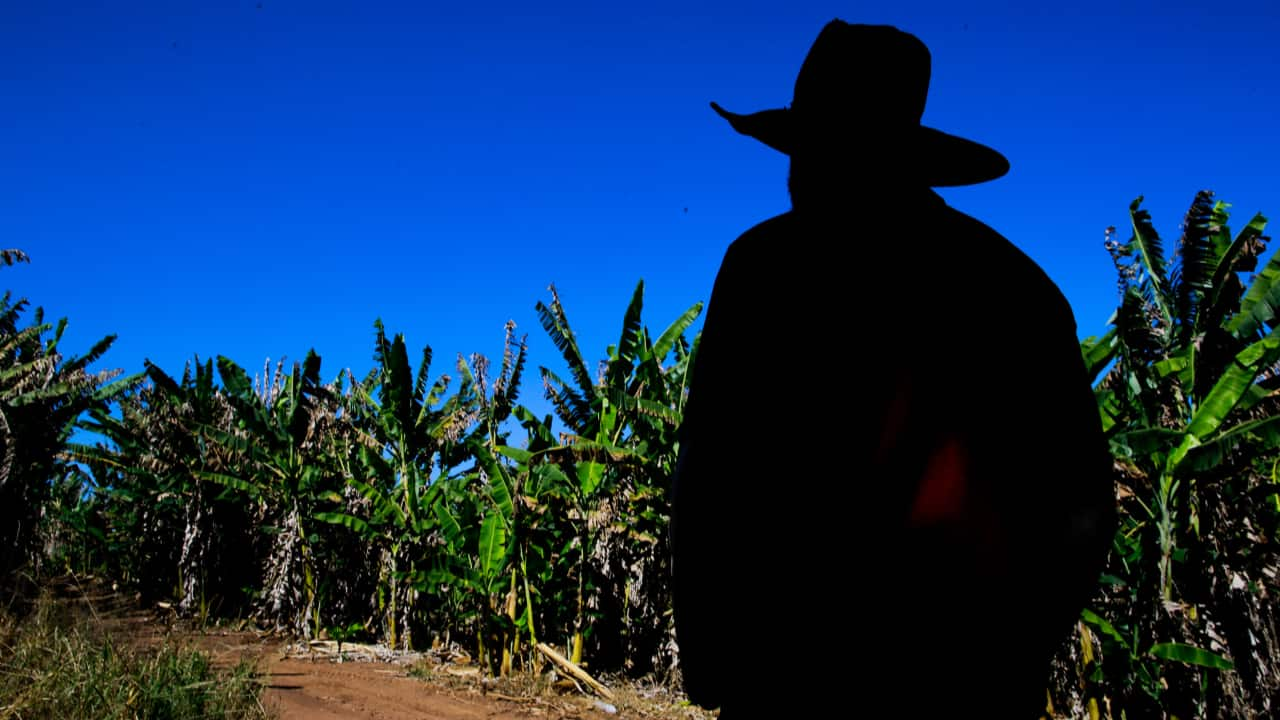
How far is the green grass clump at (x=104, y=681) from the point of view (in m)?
4.06

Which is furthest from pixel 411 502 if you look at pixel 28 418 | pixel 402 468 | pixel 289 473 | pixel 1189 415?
pixel 1189 415

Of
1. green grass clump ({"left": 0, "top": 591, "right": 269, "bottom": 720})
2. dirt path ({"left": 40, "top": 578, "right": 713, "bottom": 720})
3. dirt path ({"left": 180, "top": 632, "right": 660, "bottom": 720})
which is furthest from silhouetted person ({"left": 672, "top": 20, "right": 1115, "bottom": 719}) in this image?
dirt path ({"left": 180, "top": 632, "right": 660, "bottom": 720})

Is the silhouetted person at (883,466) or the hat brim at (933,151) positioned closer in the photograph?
the silhouetted person at (883,466)

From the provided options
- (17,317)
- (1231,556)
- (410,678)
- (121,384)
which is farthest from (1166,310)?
(17,317)

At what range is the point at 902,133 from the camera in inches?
47.9

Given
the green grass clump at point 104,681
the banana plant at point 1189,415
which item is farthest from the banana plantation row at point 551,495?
the green grass clump at point 104,681

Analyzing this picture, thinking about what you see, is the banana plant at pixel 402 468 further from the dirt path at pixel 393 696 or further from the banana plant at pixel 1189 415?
the banana plant at pixel 1189 415

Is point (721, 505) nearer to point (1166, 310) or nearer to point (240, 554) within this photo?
point (1166, 310)

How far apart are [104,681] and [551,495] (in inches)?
207

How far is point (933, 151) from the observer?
4.06 ft

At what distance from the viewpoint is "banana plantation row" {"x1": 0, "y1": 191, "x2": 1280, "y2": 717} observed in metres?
5.84

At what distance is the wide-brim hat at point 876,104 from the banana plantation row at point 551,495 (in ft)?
0.91

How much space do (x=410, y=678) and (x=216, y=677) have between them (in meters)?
4.14

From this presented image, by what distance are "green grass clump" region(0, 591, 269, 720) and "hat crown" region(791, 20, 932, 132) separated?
14.9ft
